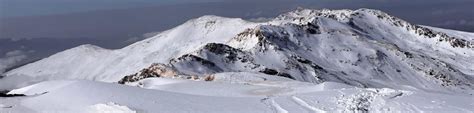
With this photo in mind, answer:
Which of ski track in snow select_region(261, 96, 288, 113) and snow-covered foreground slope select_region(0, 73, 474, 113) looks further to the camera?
ski track in snow select_region(261, 96, 288, 113)

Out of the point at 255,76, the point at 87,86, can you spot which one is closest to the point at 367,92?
the point at 87,86

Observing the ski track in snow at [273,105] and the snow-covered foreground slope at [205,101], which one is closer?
Answer: the snow-covered foreground slope at [205,101]

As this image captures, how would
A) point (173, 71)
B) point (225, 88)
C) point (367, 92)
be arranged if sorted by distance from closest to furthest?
point (367, 92) < point (225, 88) < point (173, 71)

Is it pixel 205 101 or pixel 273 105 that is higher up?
pixel 205 101

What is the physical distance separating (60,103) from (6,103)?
3.11 meters

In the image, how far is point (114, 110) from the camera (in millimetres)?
36156

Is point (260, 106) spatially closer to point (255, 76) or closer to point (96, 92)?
point (96, 92)

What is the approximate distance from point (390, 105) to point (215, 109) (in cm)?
986

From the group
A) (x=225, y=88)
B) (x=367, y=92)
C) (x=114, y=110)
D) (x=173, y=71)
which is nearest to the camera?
(x=114, y=110)

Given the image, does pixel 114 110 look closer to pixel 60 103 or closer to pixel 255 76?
pixel 60 103

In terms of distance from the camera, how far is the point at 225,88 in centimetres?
5172

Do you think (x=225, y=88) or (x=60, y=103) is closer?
(x=60, y=103)

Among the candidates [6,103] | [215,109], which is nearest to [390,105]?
[215,109]

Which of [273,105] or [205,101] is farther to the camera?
[205,101]
